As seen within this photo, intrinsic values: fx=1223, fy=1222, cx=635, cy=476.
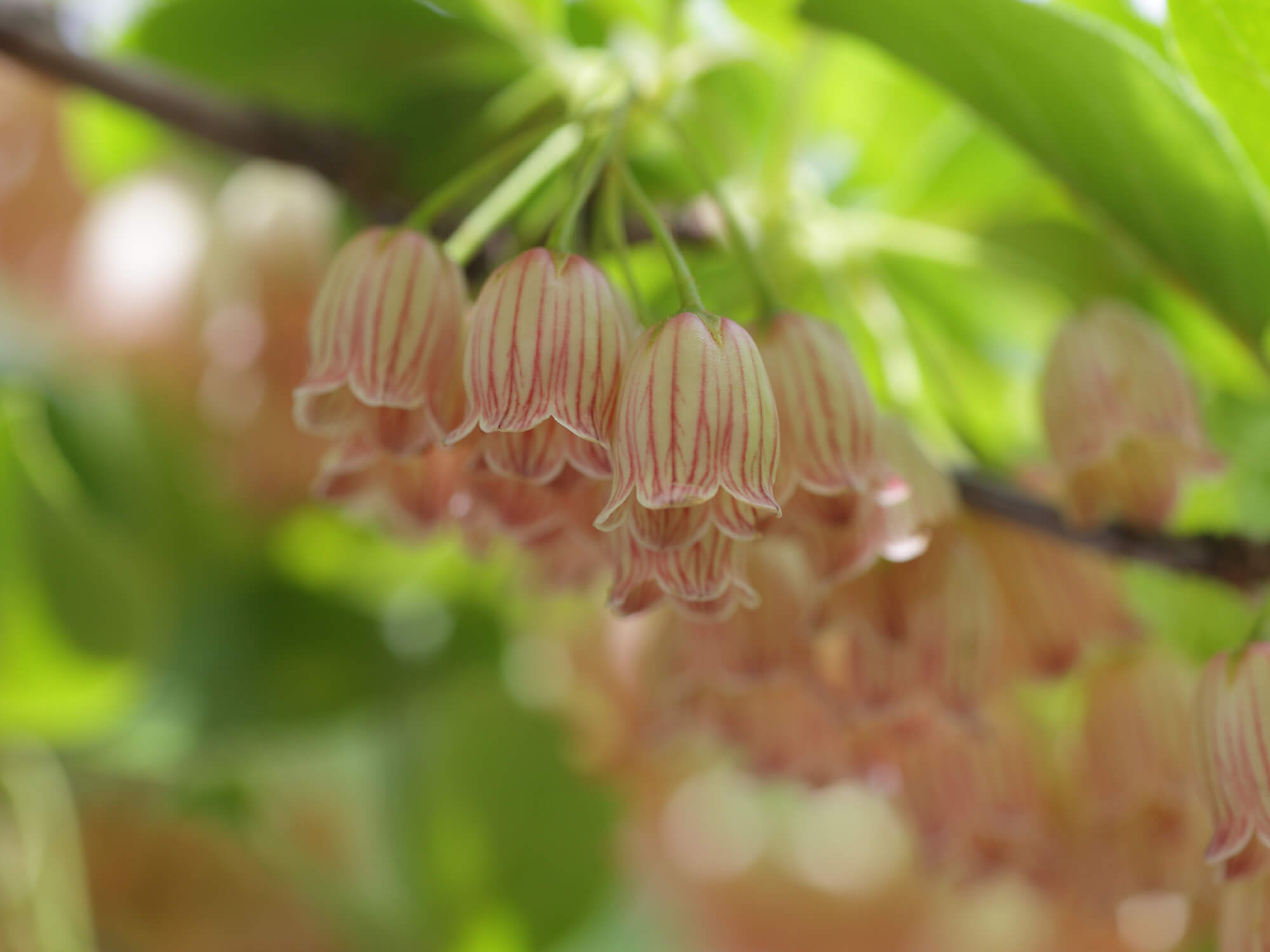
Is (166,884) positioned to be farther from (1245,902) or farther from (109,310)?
(1245,902)

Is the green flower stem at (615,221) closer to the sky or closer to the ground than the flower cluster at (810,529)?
closer to the sky

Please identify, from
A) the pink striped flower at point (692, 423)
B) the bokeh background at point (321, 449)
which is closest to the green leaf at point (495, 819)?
the bokeh background at point (321, 449)

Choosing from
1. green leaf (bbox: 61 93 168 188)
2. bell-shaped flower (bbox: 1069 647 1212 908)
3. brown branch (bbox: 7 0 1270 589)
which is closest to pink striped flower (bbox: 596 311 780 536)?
brown branch (bbox: 7 0 1270 589)

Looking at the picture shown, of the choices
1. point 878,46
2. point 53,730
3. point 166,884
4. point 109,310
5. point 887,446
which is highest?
point 878,46

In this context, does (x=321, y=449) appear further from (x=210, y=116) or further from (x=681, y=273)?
(x=681, y=273)

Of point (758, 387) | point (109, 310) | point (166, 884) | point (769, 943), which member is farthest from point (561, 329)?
point (769, 943)

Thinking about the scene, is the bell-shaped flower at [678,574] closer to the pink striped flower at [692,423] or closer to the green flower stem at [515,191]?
the pink striped flower at [692,423]

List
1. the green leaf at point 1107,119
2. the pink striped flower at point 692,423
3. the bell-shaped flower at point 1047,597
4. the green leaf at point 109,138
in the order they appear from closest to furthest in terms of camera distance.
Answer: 1. the pink striped flower at point 692,423
2. the green leaf at point 1107,119
3. the bell-shaped flower at point 1047,597
4. the green leaf at point 109,138
